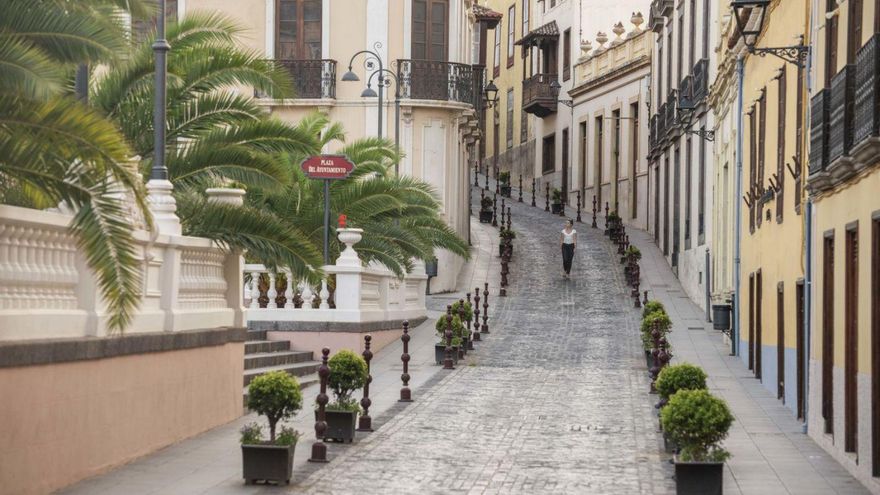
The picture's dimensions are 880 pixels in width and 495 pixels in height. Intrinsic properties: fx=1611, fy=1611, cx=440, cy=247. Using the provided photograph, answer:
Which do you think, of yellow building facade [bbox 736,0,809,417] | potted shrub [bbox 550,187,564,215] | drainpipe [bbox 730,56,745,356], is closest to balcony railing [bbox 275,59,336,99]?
drainpipe [bbox 730,56,745,356]

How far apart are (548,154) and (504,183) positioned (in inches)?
126

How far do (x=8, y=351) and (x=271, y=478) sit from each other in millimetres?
2856

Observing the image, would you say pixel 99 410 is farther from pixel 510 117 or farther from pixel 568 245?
pixel 510 117

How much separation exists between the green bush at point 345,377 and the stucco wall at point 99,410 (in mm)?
1456

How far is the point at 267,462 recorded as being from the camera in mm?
13617

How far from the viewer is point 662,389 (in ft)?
55.5

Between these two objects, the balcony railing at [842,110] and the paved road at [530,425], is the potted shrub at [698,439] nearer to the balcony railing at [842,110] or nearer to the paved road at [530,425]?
the paved road at [530,425]

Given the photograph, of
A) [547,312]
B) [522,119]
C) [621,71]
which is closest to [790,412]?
[547,312]

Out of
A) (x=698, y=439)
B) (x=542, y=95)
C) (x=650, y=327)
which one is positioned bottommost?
(x=698, y=439)

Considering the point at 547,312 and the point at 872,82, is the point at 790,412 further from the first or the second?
the point at 547,312

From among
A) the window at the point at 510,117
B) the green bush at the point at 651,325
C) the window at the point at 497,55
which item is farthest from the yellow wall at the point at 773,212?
the window at the point at 497,55

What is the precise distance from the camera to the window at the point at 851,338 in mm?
15148

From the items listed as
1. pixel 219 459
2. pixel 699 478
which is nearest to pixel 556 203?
pixel 219 459

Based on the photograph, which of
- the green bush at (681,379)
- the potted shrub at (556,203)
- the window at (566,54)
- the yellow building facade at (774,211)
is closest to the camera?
the green bush at (681,379)
